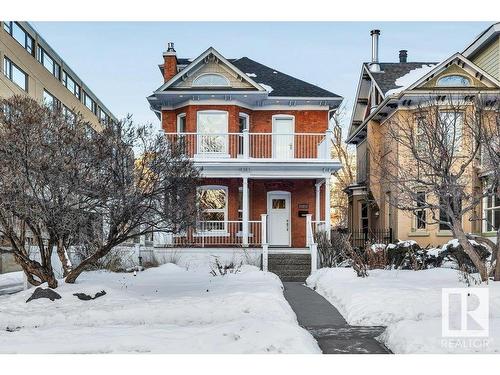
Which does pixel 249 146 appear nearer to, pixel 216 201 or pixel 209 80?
pixel 216 201

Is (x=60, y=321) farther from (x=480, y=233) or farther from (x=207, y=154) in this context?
(x=480, y=233)

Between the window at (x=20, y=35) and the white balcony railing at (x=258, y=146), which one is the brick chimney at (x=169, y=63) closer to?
the white balcony railing at (x=258, y=146)

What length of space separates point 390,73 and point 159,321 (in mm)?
16150

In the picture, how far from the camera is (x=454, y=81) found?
19.1 metres

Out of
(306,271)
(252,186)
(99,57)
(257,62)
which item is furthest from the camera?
(257,62)

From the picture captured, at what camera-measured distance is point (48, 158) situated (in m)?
9.47

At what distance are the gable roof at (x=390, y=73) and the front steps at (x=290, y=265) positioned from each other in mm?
7159

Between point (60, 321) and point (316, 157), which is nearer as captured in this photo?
point (60, 321)

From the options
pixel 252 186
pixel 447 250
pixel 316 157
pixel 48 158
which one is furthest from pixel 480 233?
pixel 48 158

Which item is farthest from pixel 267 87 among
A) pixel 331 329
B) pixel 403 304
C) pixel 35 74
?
pixel 331 329

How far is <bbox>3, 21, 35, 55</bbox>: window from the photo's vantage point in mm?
24044

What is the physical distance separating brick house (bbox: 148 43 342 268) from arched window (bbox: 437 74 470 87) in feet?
10.9

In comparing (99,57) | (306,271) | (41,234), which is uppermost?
(99,57)

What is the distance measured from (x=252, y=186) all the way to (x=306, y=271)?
4763 mm
